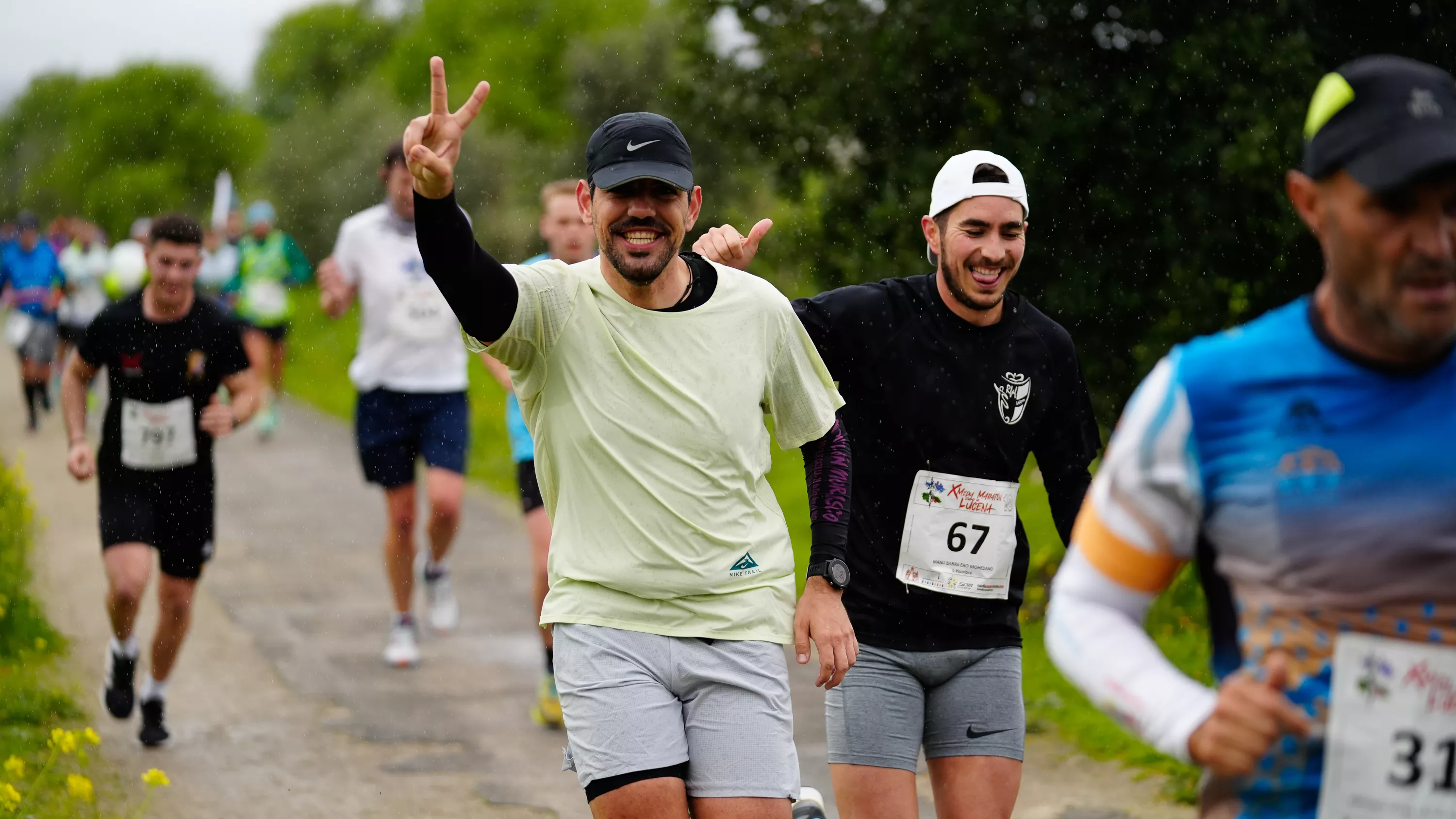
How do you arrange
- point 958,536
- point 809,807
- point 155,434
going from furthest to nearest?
1. point 155,434
2. point 809,807
3. point 958,536

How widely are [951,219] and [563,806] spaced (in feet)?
9.92

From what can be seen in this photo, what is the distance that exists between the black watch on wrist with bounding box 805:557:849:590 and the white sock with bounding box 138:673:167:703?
4.19m

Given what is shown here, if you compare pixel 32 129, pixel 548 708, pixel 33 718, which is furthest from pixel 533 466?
pixel 32 129

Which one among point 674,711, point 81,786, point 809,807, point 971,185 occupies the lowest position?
point 809,807

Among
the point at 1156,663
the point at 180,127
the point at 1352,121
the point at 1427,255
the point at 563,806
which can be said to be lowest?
the point at 563,806

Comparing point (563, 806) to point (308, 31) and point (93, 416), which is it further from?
point (308, 31)

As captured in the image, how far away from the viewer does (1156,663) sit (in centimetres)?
240

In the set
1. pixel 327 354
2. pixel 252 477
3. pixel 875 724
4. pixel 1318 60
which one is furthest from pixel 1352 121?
pixel 327 354

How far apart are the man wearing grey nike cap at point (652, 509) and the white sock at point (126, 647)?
3871 mm

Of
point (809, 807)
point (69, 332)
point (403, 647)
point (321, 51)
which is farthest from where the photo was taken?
point (321, 51)

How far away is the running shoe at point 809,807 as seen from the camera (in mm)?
4961

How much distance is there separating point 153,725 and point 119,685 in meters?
0.24

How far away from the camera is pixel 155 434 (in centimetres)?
730

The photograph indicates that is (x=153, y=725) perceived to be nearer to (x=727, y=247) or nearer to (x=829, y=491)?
(x=727, y=247)
